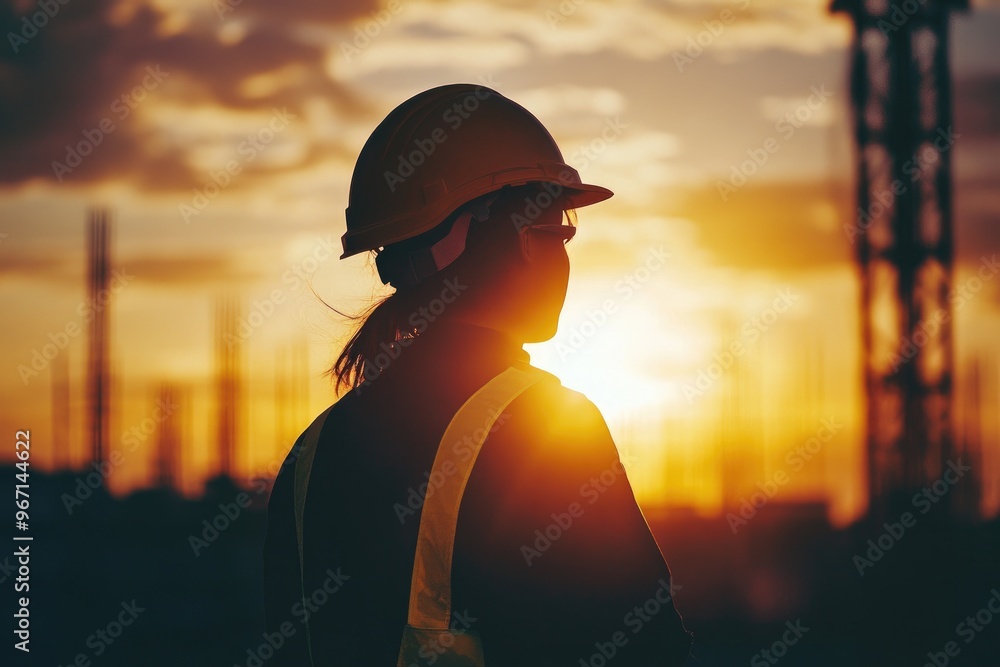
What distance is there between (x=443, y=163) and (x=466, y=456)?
32.2 inches

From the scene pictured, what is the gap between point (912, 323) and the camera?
16.5 meters

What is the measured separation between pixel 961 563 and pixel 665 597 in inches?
626

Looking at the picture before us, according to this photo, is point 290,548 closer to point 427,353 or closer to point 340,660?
point 340,660

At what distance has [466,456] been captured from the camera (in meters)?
1.98

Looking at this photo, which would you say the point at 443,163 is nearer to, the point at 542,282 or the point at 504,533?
the point at 542,282

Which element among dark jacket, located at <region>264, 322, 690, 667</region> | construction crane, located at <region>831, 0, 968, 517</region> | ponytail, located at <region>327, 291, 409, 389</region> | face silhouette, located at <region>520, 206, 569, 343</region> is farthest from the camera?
construction crane, located at <region>831, 0, 968, 517</region>

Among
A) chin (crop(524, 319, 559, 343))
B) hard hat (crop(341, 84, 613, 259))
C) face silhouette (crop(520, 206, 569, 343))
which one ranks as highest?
hard hat (crop(341, 84, 613, 259))

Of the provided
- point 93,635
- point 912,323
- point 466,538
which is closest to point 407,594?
point 466,538

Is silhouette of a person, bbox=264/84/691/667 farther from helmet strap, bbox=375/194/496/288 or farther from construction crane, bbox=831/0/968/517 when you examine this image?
construction crane, bbox=831/0/968/517

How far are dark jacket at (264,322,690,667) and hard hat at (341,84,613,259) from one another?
40 cm

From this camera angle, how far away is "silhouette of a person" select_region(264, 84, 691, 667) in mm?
1938

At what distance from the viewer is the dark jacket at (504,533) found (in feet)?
6.31

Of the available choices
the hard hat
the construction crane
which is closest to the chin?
the hard hat

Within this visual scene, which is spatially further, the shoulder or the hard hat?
the hard hat
